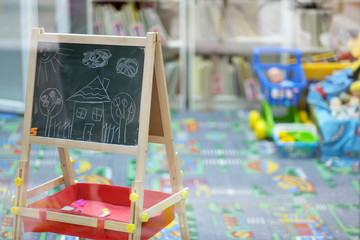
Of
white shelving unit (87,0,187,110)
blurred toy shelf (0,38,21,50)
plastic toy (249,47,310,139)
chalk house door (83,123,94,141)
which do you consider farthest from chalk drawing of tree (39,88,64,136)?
white shelving unit (87,0,187,110)

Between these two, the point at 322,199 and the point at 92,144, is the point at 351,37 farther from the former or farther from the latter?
the point at 92,144

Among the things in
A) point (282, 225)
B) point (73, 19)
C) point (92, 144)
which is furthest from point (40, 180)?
point (282, 225)

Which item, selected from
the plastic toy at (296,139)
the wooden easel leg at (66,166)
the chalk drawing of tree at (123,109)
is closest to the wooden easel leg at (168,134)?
A: the chalk drawing of tree at (123,109)

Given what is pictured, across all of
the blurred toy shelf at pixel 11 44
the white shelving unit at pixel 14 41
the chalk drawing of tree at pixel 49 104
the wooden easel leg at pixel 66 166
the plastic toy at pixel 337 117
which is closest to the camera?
the chalk drawing of tree at pixel 49 104

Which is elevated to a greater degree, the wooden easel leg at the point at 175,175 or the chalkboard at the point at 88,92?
the chalkboard at the point at 88,92

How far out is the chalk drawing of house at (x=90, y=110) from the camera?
1.73 metres

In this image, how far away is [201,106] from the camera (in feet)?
14.7

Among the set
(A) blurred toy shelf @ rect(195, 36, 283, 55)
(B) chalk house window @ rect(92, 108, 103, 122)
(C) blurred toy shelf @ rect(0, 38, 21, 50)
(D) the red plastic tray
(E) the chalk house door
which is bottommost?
(D) the red plastic tray

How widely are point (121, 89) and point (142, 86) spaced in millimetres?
83

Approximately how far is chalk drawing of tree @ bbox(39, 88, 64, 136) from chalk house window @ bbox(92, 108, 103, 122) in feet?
0.38

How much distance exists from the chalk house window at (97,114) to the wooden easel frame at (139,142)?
0.08 meters

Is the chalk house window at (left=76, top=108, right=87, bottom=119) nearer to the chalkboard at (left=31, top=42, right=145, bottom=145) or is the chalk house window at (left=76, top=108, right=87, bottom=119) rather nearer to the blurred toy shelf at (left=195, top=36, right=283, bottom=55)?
the chalkboard at (left=31, top=42, right=145, bottom=145)

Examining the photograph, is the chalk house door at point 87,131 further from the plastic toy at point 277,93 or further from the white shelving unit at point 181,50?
the white shelving unit at point 181,50

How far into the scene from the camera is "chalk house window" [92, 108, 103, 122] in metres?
1.74
